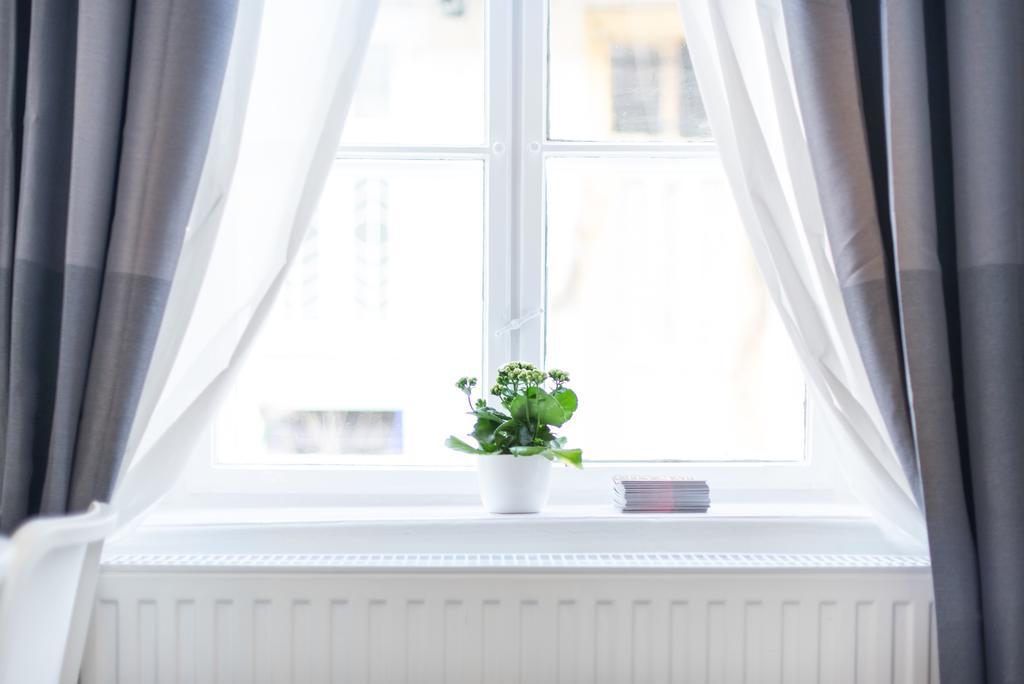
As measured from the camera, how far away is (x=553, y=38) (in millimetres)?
1875

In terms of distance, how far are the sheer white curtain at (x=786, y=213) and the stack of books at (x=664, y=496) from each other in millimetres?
288

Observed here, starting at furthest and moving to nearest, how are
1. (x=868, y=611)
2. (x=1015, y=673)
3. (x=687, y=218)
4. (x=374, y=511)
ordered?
(x=687, y=218), (x=374, y=511), (x=868, y=611), (x=1015, y=673)

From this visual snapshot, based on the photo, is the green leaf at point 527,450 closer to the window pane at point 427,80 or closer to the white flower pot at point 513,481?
the white flower pot at point 513,481

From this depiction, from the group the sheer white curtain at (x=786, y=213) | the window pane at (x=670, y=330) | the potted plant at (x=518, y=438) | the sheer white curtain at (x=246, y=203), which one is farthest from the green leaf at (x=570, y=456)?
the sheer white curtain at (x=246, y=203)

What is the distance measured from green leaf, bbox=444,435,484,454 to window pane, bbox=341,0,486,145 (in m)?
0.64

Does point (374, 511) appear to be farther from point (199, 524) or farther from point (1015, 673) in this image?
point (1015, 673)

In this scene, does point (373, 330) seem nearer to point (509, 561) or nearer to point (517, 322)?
point (517, 322)

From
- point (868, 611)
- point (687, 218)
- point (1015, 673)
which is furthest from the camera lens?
point (687, 218)

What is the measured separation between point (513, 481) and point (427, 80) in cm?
87

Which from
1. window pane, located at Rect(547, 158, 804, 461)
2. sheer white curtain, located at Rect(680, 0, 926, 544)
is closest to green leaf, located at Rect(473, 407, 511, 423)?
window pane, located at Rect(547, 158, 804, 461)

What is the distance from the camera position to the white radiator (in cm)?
152

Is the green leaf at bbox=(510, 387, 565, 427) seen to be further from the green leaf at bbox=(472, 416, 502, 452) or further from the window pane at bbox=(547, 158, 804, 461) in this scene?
the window pane at bbox=(547, 158, 804, 461)

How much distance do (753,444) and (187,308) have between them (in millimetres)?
1193

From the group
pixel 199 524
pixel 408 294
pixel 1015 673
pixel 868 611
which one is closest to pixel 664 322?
pixel 408 294
